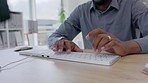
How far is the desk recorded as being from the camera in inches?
21.2

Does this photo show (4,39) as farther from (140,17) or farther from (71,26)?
(140,17)

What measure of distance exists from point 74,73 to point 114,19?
2.91 ft

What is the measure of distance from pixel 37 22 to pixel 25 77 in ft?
10.0

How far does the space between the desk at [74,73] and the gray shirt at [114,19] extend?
565 mm

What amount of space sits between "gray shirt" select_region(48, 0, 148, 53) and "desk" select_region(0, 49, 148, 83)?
1.85 feet

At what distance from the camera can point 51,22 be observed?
4.03 m

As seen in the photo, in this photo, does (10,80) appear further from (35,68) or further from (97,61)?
(97,61)

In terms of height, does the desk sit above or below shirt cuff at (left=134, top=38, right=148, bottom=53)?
below

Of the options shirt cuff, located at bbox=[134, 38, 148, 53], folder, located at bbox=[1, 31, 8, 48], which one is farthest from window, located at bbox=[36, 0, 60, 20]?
shirt cuff, located at bbox=[134, 38, 148, 53]

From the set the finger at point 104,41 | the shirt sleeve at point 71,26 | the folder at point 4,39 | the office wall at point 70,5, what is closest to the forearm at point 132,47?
the finger at point 104,41

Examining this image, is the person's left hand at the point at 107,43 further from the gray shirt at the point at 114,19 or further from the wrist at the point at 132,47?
the gray shirt at the point at 114,19

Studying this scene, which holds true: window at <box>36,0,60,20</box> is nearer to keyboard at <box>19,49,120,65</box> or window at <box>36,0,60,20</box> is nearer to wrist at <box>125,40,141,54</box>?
keyboard at <box>19,49,120,65</box>

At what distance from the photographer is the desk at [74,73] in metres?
0.54

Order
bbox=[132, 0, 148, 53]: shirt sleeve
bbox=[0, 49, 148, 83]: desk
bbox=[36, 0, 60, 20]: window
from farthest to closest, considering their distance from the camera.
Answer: bbox=[36, 0, 60, 20]: window → bbox=[132, 0, 148, 53]: shirt sleeve → bbox=[0, 49, 148, 83]: desk
